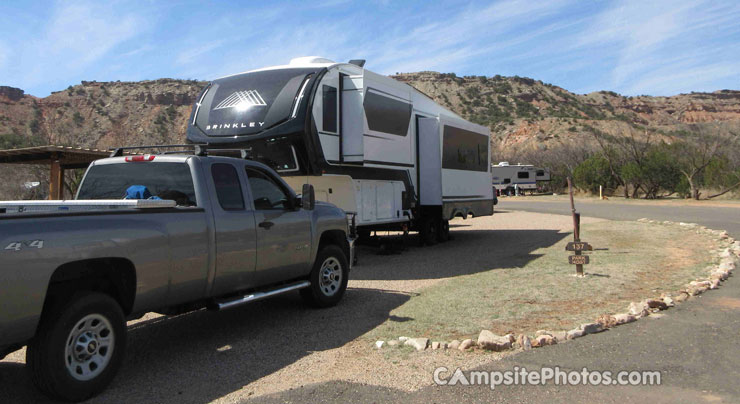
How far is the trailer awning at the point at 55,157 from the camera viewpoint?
13898 millimetres

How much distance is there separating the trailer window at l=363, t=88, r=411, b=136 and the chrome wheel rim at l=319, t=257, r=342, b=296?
422cm

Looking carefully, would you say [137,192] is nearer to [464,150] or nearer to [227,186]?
[227,186]

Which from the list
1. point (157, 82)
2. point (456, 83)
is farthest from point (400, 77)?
point (157, 82)

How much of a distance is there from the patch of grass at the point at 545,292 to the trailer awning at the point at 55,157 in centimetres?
1002

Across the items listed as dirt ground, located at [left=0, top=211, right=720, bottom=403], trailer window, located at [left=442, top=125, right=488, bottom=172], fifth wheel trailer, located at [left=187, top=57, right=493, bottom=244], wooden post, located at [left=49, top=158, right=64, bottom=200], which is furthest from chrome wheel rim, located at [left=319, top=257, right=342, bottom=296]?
wooden post, located at [left=49, top=158, right=64, bottom=200]

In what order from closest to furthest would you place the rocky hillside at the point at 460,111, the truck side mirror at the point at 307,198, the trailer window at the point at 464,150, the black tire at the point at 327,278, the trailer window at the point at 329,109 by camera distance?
1. the truck side mirror at the point at 307,198
2. the black tire at the point at 327,278
3. the trailer window at the point at 329,109
4. the trailer window at the point at 464,150
5. the rocky hillside at the point at 460,111

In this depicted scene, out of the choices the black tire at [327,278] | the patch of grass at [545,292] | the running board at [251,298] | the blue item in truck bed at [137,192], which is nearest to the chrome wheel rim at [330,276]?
the black tire at [327,278]

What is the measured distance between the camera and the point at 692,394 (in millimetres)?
4180

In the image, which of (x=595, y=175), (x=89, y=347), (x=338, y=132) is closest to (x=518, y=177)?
(x=595, y=175)

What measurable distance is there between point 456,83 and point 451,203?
87.8 m

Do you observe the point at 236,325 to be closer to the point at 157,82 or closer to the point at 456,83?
the point at 157,82

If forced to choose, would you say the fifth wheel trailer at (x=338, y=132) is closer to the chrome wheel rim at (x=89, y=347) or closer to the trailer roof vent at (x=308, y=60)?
the trailer roof vent at (x=308, y=60)

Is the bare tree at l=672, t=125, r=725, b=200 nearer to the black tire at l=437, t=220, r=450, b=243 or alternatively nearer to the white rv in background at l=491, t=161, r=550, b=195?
the white rv in background at l=491, t=161, r=550, b=195
